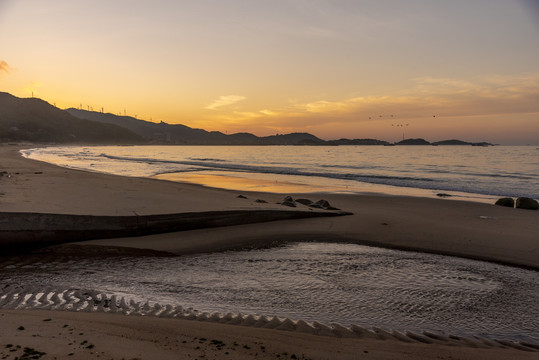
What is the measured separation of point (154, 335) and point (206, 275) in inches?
104

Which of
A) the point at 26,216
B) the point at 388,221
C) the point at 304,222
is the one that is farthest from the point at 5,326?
the point at 388,221

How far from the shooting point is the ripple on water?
493 cm

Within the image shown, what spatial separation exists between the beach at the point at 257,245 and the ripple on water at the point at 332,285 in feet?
1.98

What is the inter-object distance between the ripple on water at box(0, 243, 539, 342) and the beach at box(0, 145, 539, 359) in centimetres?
60

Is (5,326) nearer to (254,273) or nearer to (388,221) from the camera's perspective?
(254,273)

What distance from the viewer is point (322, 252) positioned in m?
8.16

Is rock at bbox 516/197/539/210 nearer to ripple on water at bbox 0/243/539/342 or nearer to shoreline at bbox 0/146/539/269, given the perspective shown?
shoreline at bbox 0/146/539/269

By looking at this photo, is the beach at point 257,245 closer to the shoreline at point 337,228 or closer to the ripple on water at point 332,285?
the shoreline at point 337,228

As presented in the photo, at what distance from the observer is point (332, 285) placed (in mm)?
6059

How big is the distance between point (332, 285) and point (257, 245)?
2888 mm

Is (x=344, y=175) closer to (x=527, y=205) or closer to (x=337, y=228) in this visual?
(x=527, y=205)

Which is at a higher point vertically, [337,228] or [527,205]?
[527,205]

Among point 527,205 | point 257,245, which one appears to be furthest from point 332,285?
point 527,205

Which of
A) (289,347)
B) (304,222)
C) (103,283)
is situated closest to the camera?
(289,347)
